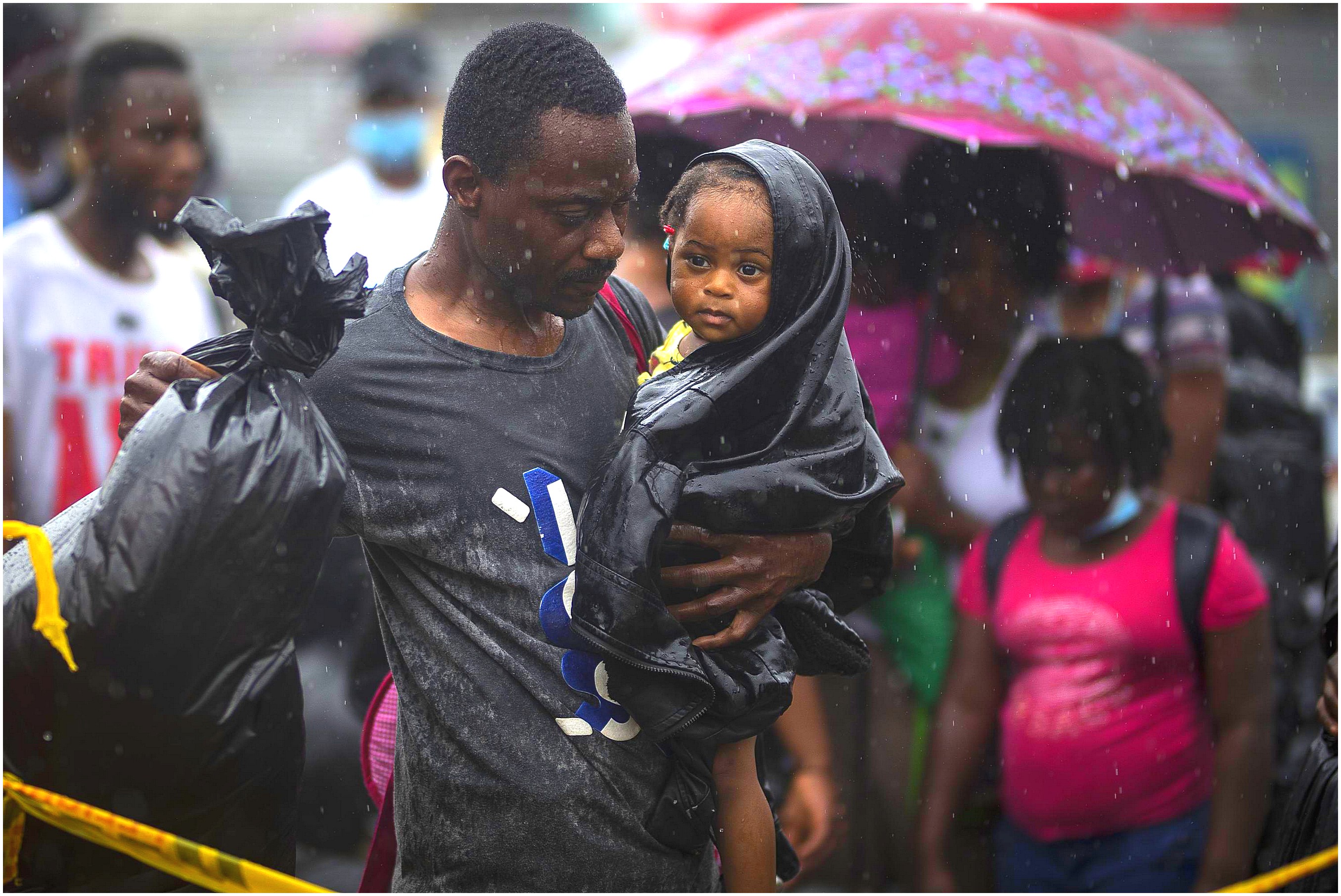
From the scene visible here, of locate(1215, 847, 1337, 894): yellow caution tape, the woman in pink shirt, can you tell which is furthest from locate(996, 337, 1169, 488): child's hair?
locate(1215, 847, 1337, 894): yellow caution tape

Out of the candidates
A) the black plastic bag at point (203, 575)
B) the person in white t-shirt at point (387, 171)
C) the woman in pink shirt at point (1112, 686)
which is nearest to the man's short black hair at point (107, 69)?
the person in white t-shirt at point (387, 171)

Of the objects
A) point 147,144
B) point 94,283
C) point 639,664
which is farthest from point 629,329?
point 94,283

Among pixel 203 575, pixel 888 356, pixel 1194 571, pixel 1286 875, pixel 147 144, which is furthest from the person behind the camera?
pixel 147 144

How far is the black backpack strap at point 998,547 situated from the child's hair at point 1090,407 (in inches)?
6.4

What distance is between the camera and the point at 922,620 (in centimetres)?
416

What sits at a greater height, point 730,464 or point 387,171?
point 730,464

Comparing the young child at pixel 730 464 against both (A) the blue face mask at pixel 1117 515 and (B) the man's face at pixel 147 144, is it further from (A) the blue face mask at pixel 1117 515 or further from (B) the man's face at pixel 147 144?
(B) the man's face at pixel 147 144

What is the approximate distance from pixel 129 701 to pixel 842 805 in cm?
266

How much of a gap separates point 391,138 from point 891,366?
3.25 meters

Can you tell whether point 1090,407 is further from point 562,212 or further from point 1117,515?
point 562,212

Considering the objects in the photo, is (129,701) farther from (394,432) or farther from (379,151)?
(379,151)

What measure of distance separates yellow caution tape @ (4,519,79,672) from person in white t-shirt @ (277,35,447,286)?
3.73m

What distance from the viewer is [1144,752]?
373 cm

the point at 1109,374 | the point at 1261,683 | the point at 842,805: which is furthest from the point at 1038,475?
the point at 842,805
